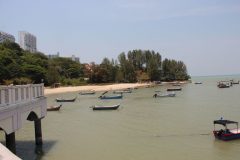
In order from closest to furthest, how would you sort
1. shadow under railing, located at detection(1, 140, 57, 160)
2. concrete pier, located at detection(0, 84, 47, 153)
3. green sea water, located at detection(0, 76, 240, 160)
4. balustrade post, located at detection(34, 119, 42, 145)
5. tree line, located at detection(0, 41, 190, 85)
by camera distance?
concrete pier, located at detection(0, 84, 47, 153), shadow under railing, located at detection(1, 140, 57, 160), green sea water, located at detection(0, 76, 240, 160), balustrade post, located at detection(34, 119, 42, 145), tree line, located at detection(0, 41, 190, 85)

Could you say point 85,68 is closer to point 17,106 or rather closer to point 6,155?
point 17,106

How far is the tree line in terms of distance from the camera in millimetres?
103688

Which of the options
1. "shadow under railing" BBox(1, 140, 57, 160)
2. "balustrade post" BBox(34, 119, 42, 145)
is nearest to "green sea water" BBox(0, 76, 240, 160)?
"shadow under railing" BBox(1, 140, 57, 160)

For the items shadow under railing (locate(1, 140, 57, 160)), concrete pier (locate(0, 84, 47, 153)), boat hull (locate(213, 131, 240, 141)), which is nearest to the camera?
concrete pier (locate(0, 84, 47, 153))

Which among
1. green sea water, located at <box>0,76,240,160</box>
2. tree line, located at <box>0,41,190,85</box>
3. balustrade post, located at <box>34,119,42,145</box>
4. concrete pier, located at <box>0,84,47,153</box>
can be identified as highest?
tree line, located at <box>0,41,190,85</box>

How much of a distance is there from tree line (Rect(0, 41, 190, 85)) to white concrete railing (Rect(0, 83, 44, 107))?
7427 centimetres

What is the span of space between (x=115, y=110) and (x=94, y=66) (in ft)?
267

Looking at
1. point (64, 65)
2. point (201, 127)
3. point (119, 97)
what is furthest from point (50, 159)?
point (64, 65)

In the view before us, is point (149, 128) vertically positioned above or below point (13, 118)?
below

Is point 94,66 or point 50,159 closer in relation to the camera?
point 50,159

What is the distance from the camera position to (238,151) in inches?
954

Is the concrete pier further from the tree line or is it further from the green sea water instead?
the tree line

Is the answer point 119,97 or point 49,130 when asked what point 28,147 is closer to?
point 49,130

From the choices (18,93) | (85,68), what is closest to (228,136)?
(18,93)
